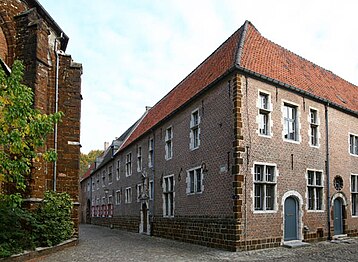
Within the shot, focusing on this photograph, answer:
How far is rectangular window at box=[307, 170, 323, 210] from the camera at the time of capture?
16.7 m

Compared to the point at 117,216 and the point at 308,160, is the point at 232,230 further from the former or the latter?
the point at 117,216

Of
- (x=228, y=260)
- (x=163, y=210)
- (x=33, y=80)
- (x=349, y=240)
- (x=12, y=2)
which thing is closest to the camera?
(x=228, y=260)

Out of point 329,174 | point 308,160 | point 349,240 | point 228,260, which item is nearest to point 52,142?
point 228,260

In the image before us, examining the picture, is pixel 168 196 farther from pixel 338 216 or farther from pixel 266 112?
pixel 338 216

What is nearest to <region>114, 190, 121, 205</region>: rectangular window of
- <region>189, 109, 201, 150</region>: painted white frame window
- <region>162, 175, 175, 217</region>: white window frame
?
<region>162, 175, 175, 217</region>: white window frame

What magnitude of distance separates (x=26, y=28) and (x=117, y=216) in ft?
65.5

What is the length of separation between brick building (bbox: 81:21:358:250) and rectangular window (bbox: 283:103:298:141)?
0.04 m

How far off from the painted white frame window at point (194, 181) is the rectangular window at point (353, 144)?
7.87 meters

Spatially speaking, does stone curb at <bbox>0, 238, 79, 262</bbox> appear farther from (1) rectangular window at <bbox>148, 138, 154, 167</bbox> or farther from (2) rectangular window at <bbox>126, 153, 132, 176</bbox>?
(2) rectangular window at <bbox>126, 153, 132, 176</bbox>

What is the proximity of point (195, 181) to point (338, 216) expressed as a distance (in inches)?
262

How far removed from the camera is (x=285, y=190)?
A: 15.4 metres

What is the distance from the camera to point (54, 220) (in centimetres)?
1461

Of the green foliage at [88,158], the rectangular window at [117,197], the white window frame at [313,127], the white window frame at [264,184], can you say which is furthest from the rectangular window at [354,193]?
the green foliage at [88,158]

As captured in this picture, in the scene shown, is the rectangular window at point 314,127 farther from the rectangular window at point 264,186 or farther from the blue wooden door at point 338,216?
the rectangular window at point 264,186
